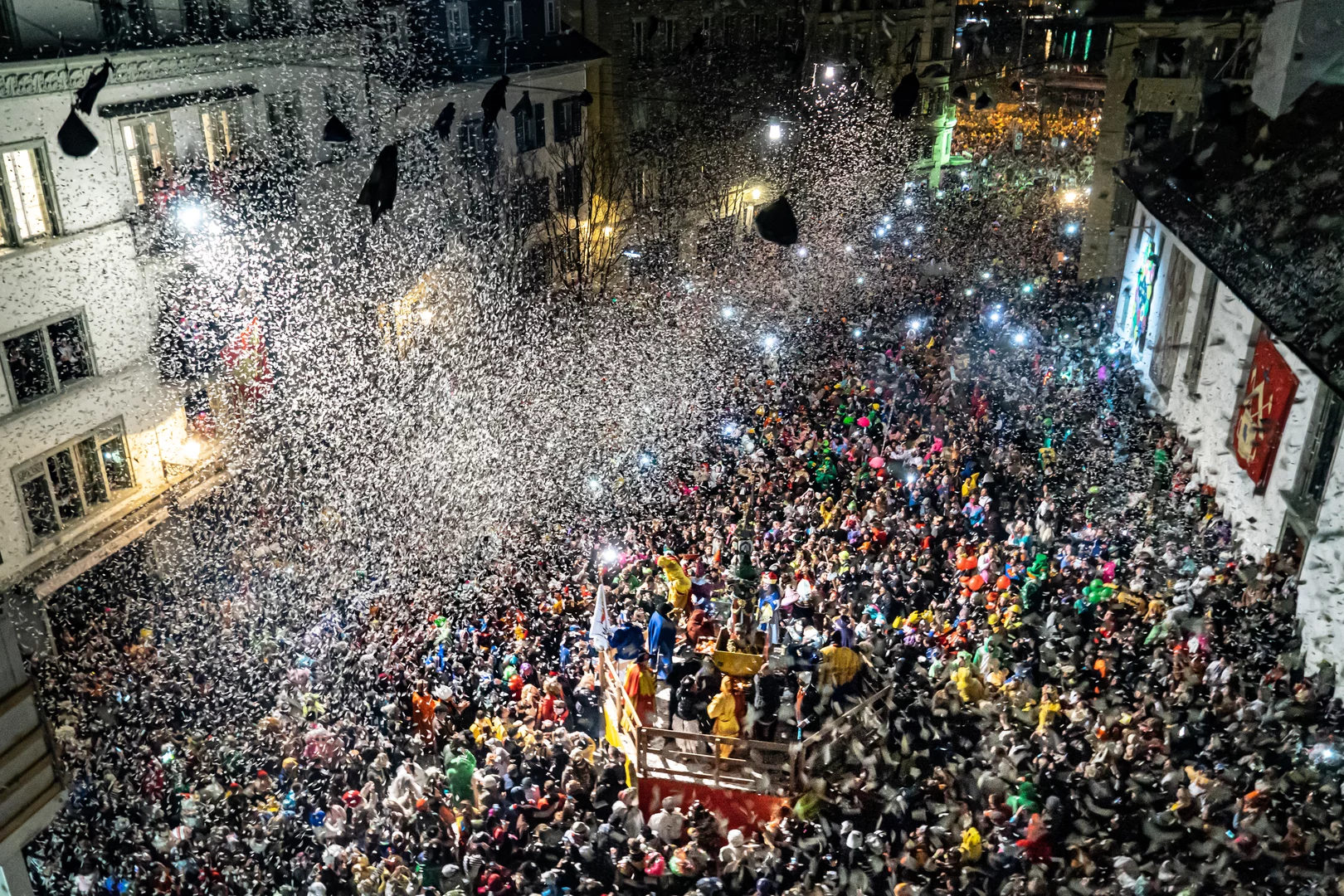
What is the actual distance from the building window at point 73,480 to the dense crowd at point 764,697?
1.14 meters

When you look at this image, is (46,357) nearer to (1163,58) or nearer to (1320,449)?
(1320,449)

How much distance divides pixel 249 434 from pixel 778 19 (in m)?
27.8

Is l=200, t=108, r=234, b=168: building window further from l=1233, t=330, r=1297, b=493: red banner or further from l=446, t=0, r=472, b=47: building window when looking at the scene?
l=1233, t=330, r=1297, b=493: red banner

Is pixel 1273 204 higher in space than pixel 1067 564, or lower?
higher

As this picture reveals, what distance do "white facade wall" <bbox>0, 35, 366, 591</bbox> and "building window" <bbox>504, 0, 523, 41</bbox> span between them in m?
8.06

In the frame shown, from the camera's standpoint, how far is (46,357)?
42.8 ft

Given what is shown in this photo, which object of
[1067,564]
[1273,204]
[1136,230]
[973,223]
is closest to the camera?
[1067,564]

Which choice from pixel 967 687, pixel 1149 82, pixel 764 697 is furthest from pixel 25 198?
pixel 1149 82

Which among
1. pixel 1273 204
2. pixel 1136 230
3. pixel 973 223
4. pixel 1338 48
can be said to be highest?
pixel 1338 48

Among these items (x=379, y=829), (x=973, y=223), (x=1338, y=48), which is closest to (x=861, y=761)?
(x=379, y=829)

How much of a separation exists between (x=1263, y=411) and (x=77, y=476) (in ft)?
55.2

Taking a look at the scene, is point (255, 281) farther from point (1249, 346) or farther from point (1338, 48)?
point (1338, 48)

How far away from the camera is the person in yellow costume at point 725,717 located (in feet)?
27.9

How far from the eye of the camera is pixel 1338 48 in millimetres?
16000
